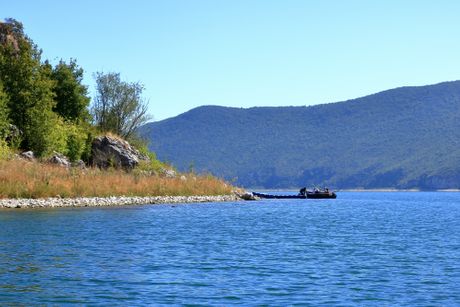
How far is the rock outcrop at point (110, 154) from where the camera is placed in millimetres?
78312

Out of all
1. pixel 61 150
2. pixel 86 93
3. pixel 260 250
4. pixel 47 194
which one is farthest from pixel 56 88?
pixel 260 250

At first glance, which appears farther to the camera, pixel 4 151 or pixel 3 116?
pixel 3 116

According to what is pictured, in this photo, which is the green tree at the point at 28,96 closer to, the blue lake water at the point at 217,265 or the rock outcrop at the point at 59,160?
the rock outcrop at the point at 59,160

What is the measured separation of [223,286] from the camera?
70.2ft

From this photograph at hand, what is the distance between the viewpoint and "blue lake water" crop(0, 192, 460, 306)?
65.0ft

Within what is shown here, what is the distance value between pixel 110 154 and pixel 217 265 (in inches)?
2119

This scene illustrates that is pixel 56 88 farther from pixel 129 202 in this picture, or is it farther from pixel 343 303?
pixel 343 303

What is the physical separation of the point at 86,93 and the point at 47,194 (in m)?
25.9

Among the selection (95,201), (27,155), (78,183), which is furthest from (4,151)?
(95,201)

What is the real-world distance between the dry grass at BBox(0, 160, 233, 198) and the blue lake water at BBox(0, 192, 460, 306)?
13.1 m

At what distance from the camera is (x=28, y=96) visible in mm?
72000

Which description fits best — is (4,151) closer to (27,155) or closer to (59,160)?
(27,155)

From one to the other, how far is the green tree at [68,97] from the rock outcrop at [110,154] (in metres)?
3.44

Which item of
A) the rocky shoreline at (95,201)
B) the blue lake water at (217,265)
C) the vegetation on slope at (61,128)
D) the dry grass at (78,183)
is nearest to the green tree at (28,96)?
the vegetation on slope at (61,128)
